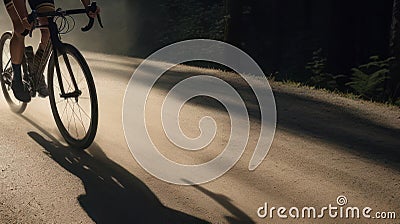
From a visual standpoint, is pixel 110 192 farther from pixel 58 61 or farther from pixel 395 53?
pixel 395 53

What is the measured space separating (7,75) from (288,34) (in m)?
12.9

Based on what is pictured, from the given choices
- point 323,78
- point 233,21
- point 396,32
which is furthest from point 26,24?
point 323,78

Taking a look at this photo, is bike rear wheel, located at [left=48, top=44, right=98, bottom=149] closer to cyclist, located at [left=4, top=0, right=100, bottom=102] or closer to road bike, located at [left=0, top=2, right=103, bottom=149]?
road bike, located at [left=0, top=2, right=103, bottom=149]

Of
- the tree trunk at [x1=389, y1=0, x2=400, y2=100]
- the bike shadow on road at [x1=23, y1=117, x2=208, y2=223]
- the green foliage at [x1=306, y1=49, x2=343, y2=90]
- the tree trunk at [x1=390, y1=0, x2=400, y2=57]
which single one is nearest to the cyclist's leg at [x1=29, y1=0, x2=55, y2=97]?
the bike shadow on road at [x1=23, y1=117, x2=208, y2=223]

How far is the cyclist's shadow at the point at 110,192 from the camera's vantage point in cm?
439

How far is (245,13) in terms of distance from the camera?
45.6 feet

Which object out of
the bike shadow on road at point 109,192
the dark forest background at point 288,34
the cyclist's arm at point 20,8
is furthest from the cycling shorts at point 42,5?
the dark forest background at point 288,34

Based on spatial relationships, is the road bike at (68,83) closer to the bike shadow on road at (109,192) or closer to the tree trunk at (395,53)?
the bike shadow on road at (109,192)

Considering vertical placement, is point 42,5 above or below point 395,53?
above

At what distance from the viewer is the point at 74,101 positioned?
6.36 meters

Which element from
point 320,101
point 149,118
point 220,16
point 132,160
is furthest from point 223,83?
point 220,16

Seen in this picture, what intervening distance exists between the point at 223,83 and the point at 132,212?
5.00m

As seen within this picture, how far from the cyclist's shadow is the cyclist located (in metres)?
1.00

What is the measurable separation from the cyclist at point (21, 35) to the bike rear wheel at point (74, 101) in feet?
1.09
